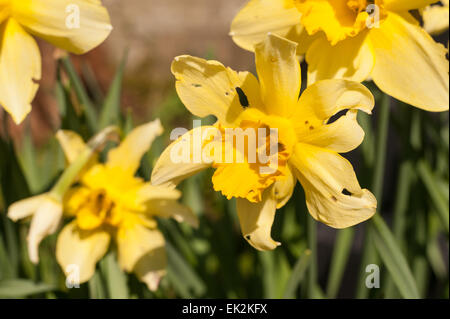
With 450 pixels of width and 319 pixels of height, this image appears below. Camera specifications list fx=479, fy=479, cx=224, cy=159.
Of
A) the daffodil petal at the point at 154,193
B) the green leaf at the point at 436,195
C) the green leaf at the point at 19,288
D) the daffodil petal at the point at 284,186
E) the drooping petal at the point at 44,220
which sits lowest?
the green leaf at the point at 19,288

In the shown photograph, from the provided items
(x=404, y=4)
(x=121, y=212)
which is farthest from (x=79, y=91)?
(x=404, y=4)

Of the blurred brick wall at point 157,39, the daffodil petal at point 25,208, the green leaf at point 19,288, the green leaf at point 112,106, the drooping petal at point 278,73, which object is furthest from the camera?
the blurred brick wall at point 157,39

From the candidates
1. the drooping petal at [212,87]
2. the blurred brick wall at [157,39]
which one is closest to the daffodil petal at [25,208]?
the drooping petal at [212,87]

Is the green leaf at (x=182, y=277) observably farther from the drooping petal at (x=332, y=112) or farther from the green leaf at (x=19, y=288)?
the drooping petal at (x=332, y=112)

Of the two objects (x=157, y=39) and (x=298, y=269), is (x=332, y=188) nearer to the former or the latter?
(x=298, y=269)

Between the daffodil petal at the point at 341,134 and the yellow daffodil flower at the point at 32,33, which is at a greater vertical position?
the yellow daffodil flower at the point at 32,33

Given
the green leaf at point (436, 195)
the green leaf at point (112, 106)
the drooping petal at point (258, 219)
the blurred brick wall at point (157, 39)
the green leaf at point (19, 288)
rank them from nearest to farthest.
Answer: the drooping petal at point (258, 219) → the green leaf at point (19, 288) → the green leaf at point (436, 195) → the green leaf at point (112, 106) → the blurred brick wall at point (157, 39)
